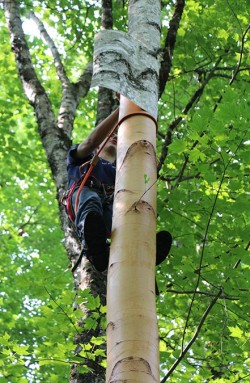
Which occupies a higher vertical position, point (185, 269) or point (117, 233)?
point (185, 269)

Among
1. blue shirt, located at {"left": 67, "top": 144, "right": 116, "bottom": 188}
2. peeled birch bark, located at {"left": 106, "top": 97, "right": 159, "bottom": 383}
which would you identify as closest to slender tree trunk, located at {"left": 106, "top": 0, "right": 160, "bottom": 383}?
peeled birch bark, located at {"left": 106, "top": 97, "right": 159, "bottom": 383}

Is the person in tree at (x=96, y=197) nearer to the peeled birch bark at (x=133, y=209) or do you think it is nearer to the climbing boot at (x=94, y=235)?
the climbing boot at (x=94, y=235)

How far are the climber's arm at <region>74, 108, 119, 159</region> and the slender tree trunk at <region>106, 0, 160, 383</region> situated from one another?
2.39 ft

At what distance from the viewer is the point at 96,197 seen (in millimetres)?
2969

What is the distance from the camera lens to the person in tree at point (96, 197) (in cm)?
267

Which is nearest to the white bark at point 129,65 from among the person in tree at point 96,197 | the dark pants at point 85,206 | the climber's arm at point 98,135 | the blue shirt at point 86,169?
the person in tree at point 96,197

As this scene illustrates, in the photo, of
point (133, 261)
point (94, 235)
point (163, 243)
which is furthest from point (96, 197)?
point (133, 261)

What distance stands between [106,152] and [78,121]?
4.93m

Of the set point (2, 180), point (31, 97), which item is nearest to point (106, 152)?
point (31, 97)

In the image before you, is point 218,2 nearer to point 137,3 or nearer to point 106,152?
point 106,152

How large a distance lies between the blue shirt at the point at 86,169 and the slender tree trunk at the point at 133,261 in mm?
1238

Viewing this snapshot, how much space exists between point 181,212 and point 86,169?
2.37ft

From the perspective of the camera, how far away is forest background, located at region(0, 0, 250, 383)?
2.72 metres

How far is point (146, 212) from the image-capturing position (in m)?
1.74
